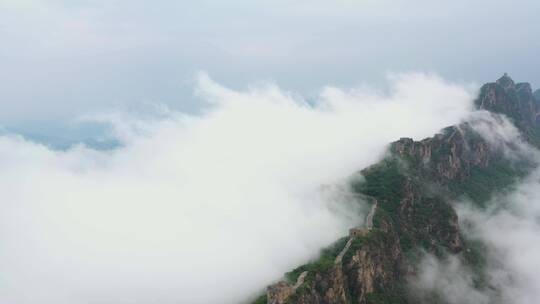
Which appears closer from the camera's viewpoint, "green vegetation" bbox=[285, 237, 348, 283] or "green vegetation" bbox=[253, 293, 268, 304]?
"green vegetation" bbox=[253, 293, 268, 304]

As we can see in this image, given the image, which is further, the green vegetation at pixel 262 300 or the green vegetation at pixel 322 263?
the green vegetation at pixel 322 263

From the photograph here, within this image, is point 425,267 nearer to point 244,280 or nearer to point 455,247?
point 455,247

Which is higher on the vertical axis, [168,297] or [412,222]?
[412,222]

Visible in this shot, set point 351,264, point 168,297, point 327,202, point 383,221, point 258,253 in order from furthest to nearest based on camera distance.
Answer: point 327,202 → point 383,221 → point 258,253 → point 351,264 → point 168,297

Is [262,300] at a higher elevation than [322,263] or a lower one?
lower

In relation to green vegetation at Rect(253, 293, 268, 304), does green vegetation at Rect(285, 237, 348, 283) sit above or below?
above

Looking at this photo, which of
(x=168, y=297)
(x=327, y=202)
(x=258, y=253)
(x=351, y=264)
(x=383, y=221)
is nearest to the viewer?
(x=168, y=297)

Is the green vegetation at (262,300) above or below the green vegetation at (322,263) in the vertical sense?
below

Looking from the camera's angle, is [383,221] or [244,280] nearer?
[244,280]

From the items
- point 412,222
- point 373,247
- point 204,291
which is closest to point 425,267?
point 412,222

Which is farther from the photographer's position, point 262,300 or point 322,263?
point 322,263

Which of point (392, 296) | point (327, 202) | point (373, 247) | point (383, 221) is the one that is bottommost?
point (392, 296)
